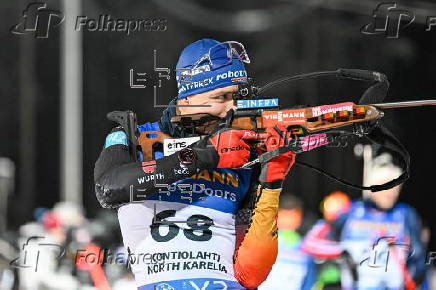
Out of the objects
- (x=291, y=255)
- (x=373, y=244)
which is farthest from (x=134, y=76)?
(x=373, y=244)

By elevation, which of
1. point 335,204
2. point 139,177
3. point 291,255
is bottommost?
point 291,255

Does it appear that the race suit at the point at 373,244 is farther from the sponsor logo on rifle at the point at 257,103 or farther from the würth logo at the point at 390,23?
the sponsor logo on rifle at the point at 257,103

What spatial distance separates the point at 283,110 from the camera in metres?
2.34

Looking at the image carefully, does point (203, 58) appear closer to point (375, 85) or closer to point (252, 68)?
point (375, 85)

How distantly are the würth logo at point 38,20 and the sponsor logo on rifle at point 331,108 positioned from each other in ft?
7.81

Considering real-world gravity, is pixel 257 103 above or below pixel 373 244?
above

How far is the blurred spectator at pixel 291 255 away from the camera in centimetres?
424

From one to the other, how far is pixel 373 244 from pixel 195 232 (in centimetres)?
205

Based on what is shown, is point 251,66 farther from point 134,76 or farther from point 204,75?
point 204,75

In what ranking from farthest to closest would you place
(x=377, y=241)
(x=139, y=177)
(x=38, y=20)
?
(x=38, y=20) → (x=377, y=241) → (x=139, y=177)

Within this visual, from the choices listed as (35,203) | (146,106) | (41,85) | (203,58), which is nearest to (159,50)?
(146,106)

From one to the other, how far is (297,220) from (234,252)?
188 centimetres

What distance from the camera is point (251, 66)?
13.9 feet

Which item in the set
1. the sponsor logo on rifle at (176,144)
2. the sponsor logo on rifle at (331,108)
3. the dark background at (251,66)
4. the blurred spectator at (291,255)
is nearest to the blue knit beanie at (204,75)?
the sponsor logo on rifle at (176,144)
